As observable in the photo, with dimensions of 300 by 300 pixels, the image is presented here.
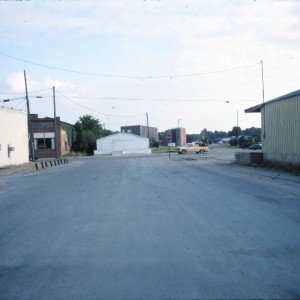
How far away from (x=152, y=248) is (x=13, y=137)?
32296 mm

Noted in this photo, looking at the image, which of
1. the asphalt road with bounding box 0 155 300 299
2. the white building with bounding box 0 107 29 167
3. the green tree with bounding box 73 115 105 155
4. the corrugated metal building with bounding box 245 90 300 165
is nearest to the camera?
the asphalt road with bounding box 0 155 300 299

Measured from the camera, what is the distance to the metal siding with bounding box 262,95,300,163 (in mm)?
22703

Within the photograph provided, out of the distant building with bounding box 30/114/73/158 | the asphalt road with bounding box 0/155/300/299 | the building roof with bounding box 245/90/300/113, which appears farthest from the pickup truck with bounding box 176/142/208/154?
the asphalt road with bounding box 0/155/300/299

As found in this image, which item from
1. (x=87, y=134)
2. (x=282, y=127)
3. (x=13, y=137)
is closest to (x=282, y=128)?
(x=282, y=127)

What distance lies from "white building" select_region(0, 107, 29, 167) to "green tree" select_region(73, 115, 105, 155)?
3881 cm

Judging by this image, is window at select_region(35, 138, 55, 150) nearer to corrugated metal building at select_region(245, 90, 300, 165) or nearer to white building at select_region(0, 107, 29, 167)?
white building at select_region(0, 107, 29, 167)

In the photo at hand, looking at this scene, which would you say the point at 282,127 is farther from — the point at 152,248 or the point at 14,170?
the point at 152,248

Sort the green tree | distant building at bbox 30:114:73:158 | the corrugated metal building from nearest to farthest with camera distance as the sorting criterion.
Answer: the corrugated metal building → distant building at bbox 30:114:73:158 → the green tree

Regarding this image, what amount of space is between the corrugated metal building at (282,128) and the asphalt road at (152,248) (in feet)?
38.3

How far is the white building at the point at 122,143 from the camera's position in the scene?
273 feet

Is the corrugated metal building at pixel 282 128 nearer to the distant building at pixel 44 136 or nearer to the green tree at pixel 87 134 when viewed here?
the distant building at pixel 44 136

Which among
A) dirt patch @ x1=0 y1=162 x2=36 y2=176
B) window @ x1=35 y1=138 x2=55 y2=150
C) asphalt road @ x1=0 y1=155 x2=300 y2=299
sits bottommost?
dirt patch @ x1=0 y1=162 x2=36 y2=176

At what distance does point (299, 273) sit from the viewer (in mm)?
5082

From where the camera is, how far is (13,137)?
36000mm
